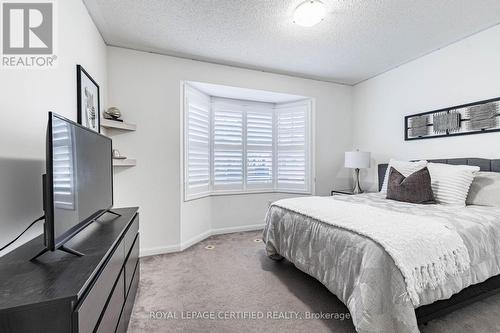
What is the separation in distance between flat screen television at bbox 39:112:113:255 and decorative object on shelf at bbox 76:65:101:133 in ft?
1.76

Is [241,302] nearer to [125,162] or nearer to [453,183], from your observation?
[125,162]

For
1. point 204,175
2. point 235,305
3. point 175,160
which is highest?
point 175,160

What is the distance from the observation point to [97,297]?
3.07ft

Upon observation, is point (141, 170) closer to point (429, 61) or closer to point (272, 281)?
point (272, 281)

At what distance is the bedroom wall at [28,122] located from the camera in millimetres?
1084

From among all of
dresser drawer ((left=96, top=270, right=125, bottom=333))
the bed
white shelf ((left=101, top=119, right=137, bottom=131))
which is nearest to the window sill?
white shelf ((left=101, top=119, right=137, bottom=131))

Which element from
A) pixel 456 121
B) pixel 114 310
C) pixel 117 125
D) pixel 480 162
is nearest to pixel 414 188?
pixel 480 162

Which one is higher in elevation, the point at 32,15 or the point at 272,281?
the point at 32,15

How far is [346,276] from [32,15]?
2.59m

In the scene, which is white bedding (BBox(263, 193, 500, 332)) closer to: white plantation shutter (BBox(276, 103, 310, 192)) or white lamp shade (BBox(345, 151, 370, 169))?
white lamp shade (BBox(345, 151, 370, 169))

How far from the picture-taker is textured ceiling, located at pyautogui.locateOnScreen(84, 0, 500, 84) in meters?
2.09

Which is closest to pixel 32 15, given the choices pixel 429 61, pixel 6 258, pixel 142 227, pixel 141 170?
pixel 6 258

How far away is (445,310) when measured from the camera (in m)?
1.56

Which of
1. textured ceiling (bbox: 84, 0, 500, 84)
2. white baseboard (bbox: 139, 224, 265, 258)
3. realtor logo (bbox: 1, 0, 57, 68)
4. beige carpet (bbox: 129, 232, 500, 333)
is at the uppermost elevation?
textured ceiling (bbox: 84, 0, 500, 84)
